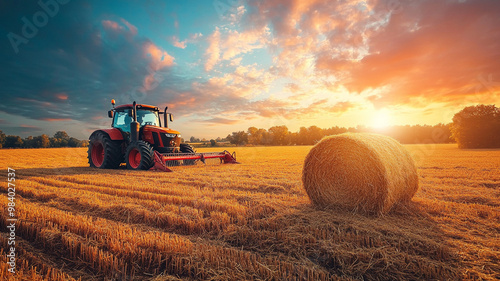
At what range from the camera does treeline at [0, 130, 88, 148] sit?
45.0m

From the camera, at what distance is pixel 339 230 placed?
3.40 meters

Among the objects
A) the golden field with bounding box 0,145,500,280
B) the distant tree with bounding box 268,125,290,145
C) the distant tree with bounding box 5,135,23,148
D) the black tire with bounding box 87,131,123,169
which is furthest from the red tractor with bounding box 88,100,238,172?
the distant tree with bounding box 268,125,290,145

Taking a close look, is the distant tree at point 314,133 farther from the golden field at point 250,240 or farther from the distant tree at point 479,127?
the golden field at point 250,240

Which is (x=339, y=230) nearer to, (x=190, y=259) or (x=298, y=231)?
(x=298, y=231)

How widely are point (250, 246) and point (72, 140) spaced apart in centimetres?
5848

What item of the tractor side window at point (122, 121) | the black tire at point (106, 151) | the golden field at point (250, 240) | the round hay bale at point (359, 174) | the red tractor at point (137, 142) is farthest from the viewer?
the tractor side window at point (122, 121)

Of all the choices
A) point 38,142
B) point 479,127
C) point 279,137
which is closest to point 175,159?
point 479,127

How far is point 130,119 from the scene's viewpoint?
10820mm

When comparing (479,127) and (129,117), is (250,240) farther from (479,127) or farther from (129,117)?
(479,127)

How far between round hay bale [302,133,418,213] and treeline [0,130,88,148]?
51478mm

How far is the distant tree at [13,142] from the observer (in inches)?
1772

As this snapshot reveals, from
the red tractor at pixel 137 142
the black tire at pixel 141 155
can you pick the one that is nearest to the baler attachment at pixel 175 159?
the red tractor at pixel 137 142

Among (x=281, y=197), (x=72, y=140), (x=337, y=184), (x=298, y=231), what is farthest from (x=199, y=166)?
(x=72, y=140)

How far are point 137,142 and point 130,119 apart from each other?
5.63 ft
